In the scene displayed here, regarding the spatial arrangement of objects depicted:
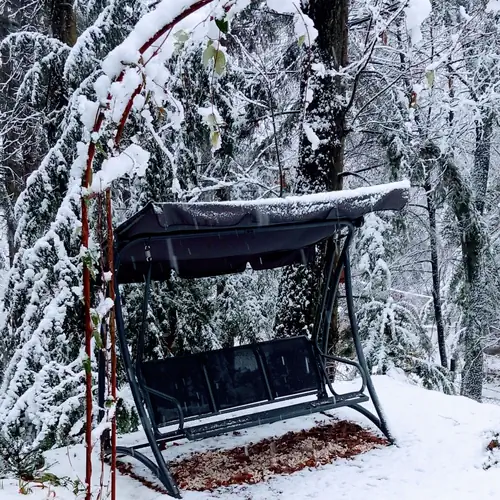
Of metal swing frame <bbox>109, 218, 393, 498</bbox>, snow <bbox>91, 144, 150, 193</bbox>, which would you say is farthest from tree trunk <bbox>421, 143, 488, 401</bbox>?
snow <bbox>91, 144, 150, 193</bbox>

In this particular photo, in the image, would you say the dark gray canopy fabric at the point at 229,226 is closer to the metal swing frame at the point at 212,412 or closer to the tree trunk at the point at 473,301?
the metal swing frame at the point at 212,412

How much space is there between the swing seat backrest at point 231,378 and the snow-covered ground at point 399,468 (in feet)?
1.22

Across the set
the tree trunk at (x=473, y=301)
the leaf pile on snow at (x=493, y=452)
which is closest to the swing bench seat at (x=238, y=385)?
the leaf pile on snow at (x=493, y=452)

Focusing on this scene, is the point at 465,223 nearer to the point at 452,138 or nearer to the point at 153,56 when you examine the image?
the point at 452,138

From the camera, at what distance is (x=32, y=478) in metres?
3.56

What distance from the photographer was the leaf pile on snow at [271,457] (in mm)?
3863

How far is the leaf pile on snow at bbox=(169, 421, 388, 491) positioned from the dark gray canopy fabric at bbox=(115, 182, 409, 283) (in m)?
1.55

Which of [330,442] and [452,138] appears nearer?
[330,442]

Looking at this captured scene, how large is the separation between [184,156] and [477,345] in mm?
7877

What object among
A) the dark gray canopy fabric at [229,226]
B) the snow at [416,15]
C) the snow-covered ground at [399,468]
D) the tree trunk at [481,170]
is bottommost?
the snow-covered ground at [399,468]

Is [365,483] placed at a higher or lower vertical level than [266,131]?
lower

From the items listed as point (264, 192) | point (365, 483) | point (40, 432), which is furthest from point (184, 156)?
point (365, 483)

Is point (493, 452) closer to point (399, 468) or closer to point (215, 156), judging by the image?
point (399, 468)

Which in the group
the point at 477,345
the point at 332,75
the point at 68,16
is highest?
the point at 68,16
